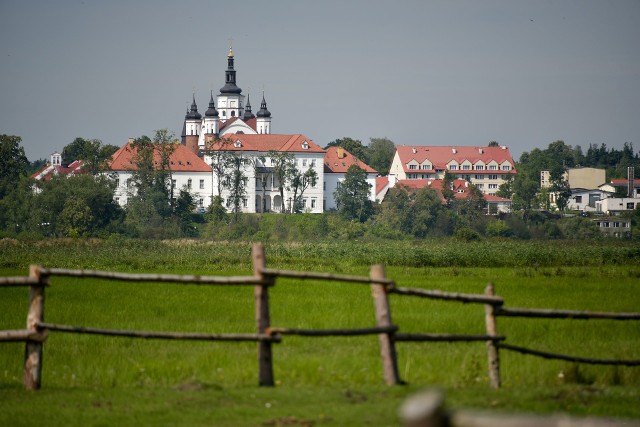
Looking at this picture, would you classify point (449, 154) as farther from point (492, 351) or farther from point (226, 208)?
point (492, 351)

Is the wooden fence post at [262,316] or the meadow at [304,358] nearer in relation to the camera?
the meadow at [304,358]

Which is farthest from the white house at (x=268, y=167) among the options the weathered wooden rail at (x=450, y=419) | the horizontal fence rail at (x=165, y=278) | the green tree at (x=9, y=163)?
the weathered wooden rail at (x=450, y=419)

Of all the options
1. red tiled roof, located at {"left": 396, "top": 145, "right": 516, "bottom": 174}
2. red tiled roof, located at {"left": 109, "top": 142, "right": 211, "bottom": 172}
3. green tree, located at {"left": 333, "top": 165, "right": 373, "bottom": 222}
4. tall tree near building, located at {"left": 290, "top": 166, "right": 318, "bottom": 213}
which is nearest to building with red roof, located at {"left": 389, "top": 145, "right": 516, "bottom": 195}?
red tiled roof, located at {"left": 396, "top": 145, "right": 516, "bottom": 174}

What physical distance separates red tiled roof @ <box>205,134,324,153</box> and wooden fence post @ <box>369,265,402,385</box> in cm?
11817

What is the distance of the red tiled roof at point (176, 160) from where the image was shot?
122 m

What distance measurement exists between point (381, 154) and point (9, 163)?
76619 mm

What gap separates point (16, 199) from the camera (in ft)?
327

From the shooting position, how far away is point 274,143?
133375 mm

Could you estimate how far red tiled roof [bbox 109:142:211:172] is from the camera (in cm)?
12212

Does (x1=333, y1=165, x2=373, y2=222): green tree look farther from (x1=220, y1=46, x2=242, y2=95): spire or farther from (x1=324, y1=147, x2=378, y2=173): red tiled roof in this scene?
(x1=220, y1=46, x2=242, y2=95): spire

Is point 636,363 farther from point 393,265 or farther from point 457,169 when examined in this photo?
point 457,169

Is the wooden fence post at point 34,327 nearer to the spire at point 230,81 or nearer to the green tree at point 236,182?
the green tree at point 236,182

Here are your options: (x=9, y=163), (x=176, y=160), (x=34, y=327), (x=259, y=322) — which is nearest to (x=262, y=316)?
(x=259, y=322)

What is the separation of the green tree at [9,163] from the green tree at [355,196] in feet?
120
